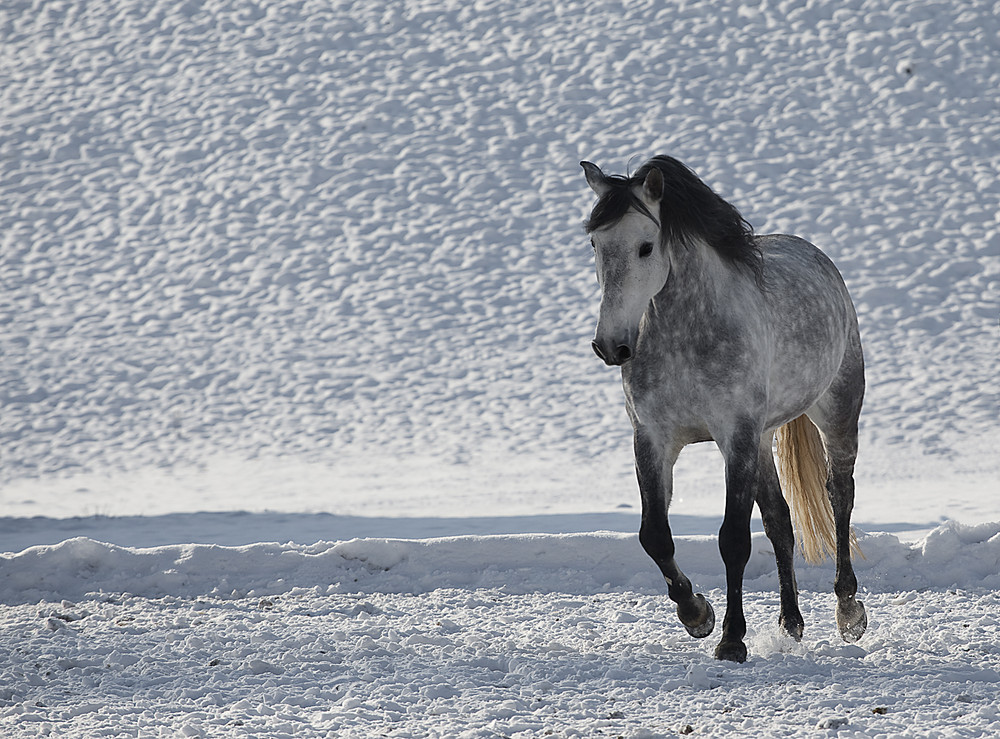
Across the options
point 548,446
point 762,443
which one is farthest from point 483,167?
point 762,443

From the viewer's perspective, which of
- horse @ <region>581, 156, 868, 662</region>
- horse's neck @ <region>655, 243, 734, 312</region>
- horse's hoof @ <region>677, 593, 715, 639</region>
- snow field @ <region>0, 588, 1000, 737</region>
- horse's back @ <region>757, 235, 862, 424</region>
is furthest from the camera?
horse's back @ <region>757, 235, 862, 424</region>

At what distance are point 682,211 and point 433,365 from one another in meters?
7.63

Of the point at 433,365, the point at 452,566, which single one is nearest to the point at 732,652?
the point at 452,566

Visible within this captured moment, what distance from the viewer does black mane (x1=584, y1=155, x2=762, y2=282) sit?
13.6ft

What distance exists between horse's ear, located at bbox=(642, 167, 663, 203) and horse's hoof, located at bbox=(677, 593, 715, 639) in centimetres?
157

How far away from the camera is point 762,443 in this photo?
5109 millimetres

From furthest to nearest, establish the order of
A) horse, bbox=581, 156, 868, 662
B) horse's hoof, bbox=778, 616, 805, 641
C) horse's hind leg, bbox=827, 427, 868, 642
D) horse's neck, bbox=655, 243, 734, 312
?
horse's hind leg, bbox=827, 427, 868, 642 → horse's hoof, bbox=778, 616, 805, 641 → horse's neck, bbox=655, 243, 734, 312 → horse, bbox=581, 156, 868, 662

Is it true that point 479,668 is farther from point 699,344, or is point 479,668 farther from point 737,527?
point 699,344

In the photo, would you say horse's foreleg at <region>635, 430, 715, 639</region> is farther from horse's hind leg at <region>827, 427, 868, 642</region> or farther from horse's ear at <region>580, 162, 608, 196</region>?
horse's ear at <region>580, 162, 608, 196</region>

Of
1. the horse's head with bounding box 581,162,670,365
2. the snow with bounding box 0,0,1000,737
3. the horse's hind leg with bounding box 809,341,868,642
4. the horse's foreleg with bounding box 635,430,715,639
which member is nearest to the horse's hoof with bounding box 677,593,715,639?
the horse's foreleg with bounding box 635,430,715,639

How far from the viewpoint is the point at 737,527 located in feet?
14.7

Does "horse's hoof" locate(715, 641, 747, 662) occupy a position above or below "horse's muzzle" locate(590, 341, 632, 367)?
below

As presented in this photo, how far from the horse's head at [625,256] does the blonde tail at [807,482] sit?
1.65 metres

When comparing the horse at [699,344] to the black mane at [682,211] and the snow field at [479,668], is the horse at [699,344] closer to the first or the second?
the black mane at [682,211]
